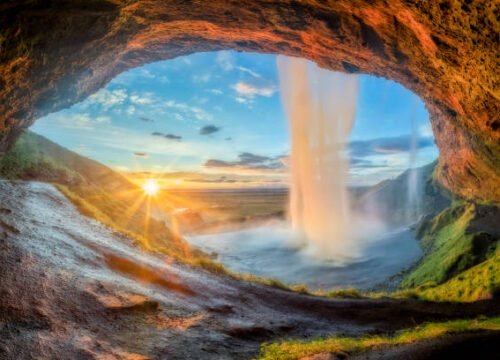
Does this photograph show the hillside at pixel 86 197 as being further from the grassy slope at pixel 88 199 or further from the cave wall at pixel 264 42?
the cave wall at pixel 264 42

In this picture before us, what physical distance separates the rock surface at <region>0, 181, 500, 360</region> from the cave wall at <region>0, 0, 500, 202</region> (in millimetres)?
6520

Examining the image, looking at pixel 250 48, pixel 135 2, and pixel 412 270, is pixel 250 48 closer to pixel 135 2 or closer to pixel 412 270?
pixel 135 2

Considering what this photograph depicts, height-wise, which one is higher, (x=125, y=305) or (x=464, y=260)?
(x=125, y=305)

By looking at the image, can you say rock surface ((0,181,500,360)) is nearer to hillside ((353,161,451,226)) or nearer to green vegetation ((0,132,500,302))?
green vegetation ((0,132,500,302))

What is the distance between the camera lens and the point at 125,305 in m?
11.2

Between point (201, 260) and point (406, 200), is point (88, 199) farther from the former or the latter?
point (406, 200)

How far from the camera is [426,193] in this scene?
53469 millimetres

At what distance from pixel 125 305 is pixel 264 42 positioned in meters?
18.2

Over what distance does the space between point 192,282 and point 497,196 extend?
28.3m

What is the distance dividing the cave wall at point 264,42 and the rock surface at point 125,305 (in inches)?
257

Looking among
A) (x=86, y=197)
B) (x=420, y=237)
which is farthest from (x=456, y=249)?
(x=86, y=197)

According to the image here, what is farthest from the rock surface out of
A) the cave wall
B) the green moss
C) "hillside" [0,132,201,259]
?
the green moss

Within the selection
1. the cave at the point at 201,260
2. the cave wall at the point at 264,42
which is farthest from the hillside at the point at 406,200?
the cave wall at the point at 264,42

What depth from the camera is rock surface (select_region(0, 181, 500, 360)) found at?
862 centimetres
